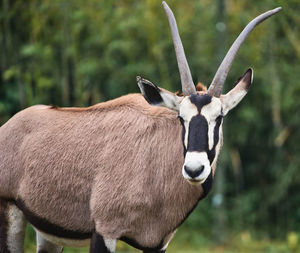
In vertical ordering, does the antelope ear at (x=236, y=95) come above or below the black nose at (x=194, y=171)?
above

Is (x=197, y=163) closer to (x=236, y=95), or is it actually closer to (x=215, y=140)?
(x=215, y=140)

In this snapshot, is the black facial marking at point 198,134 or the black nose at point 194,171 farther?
the black facial marking at point 198,134

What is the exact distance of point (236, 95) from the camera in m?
4.46

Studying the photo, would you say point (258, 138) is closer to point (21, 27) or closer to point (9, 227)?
point (21, 27)

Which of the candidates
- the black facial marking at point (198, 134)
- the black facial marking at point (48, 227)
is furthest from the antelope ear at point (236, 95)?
the black facial marking at point (48, 227)

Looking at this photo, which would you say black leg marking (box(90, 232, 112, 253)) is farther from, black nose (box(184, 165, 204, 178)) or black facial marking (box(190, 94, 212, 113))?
black facial marking (box(190, 94, 212, 113))

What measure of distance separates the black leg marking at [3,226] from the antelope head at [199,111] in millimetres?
1428

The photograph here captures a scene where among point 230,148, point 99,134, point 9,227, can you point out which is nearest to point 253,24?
point 99,134

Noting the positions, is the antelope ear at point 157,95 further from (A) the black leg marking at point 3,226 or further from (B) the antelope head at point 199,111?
(A) the black leg marking at point 3,226

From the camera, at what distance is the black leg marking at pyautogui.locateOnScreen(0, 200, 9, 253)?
493 cm

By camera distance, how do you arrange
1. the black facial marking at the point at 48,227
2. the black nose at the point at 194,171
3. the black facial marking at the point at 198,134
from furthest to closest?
the black facial marking at the point at 48,227
the black facial marking at the point at 198,134
the black nose at the point at 194,171

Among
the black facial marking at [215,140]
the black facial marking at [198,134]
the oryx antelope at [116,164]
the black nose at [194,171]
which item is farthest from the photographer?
the oryx antelope at [116,164]

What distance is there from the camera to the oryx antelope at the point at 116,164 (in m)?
4.39

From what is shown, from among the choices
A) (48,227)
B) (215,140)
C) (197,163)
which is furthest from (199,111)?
(48,227)
